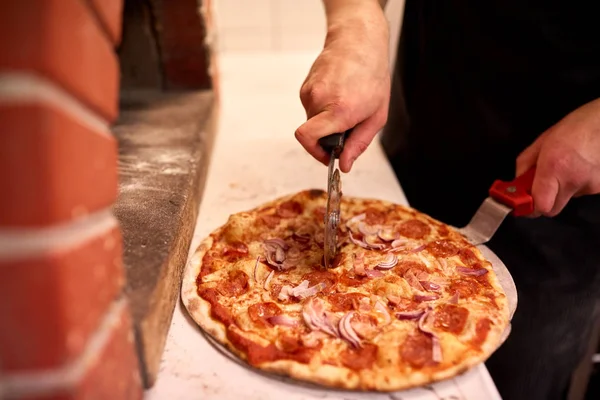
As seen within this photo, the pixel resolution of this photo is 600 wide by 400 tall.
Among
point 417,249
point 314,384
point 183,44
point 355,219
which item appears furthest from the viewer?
point 183,44

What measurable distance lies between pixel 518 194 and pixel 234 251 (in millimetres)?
715

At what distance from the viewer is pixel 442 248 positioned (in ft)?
4.09

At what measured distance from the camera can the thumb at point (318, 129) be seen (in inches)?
45.7

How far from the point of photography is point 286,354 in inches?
37.1

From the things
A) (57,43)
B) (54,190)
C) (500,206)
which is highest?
(57,43)

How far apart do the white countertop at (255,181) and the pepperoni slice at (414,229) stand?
24cm

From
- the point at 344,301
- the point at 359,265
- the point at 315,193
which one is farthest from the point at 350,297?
the point at 315,193

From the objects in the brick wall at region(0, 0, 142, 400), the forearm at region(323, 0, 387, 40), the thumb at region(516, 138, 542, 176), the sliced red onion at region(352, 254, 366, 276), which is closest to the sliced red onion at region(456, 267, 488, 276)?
the sliced red onion at region(352, 254, 366, 276)

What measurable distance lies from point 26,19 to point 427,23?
4.38 feet

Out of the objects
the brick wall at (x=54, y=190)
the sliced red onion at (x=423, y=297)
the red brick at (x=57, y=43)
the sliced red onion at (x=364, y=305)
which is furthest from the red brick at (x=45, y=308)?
the sliced red onion at (x=423, y=297)

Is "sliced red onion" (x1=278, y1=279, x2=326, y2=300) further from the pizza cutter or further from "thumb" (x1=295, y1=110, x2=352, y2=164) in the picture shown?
"thumb" (x1=295, y1=110, x2=352, y2=164)

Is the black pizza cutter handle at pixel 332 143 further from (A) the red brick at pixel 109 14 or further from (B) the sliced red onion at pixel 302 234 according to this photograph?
(A) the red brick at pixel 109 14

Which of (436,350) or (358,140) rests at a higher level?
(358,140)

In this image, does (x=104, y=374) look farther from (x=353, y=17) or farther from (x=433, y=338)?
(x=353, y=17)
